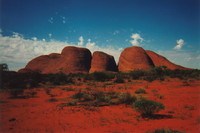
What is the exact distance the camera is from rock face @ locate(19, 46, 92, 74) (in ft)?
151

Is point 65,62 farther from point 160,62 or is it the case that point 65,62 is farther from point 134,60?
point 160,62

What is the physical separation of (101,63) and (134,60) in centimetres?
1367

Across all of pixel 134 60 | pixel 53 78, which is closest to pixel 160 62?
pixel 134 60

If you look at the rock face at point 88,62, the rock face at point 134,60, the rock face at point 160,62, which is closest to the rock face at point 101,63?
the rock face at point 88,62

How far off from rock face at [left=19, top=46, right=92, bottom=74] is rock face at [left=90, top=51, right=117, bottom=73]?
2655 mm

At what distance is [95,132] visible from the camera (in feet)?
12.0

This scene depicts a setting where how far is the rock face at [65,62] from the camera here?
46.0m

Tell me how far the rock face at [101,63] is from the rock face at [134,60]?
14.2 ft

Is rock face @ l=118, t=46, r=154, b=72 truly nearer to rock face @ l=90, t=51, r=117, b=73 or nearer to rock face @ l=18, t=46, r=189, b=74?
rock face @ l=18, t=46, r=189, b=74

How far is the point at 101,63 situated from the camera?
4656cm

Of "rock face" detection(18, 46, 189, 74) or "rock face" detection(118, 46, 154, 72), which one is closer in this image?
"rock face" detection(118, 46, 154, 72)

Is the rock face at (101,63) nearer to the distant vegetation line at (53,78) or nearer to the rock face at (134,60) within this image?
the rock face at (134,60)

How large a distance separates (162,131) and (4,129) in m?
5.13

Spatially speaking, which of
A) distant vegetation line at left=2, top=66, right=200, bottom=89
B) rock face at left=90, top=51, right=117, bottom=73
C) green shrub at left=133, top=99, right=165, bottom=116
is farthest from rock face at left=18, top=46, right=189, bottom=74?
green shrub at left=133, top=99, right=165, bottom=116
